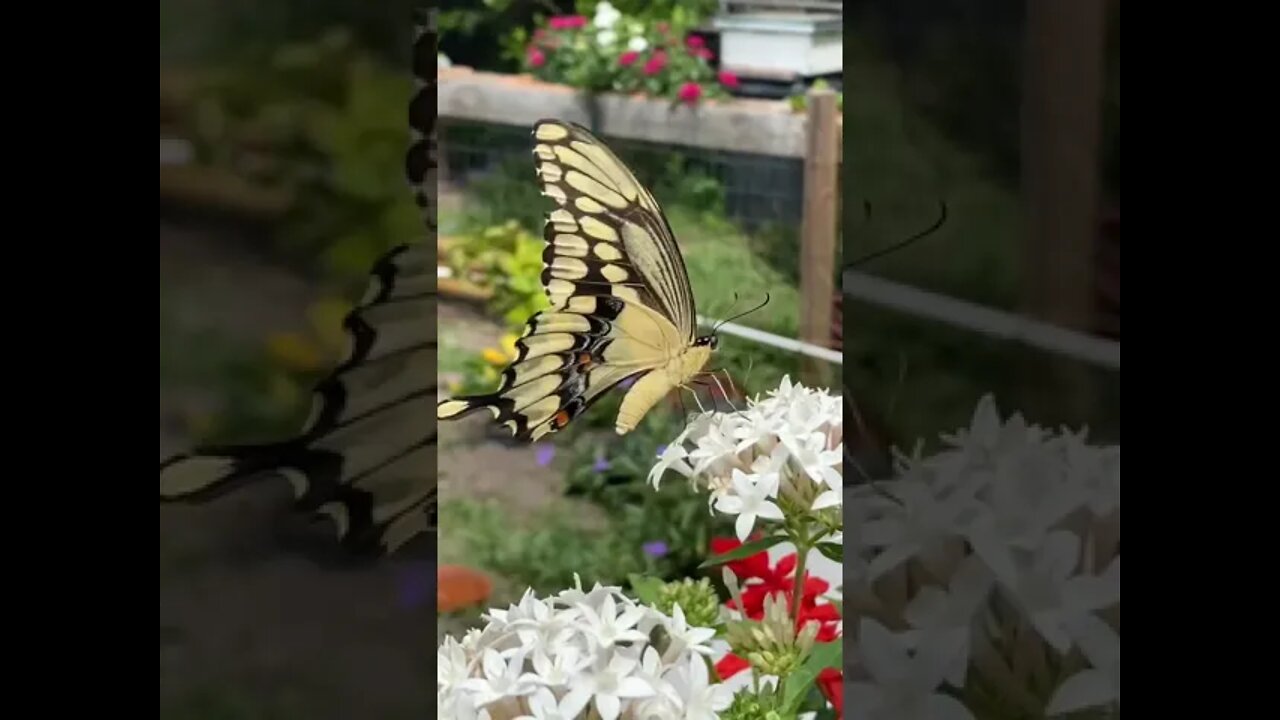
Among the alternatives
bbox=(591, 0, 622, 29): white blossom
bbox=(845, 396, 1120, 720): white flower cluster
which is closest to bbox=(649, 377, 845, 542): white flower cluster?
bbox=(845, 396, 1120, 720): white flower cluster

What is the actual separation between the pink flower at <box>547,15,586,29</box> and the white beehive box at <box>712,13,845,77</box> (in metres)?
0.14

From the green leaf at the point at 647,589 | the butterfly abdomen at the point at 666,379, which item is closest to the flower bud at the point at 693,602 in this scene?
the green leaf at the point at 647,589

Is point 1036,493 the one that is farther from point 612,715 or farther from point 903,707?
point 612,715

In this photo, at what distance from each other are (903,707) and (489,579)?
65cm

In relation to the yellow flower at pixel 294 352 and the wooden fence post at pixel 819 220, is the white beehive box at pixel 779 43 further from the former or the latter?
the yellow flower at pixel 294 352

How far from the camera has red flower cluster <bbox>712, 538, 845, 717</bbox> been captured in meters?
0.72

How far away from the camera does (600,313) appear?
2.57 feet

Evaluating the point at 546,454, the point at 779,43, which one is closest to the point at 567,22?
the point at 779,43

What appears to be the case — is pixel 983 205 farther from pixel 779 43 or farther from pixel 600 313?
pixel 779 43

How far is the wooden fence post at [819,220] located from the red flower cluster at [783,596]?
179mm

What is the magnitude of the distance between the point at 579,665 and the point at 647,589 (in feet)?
0.45
